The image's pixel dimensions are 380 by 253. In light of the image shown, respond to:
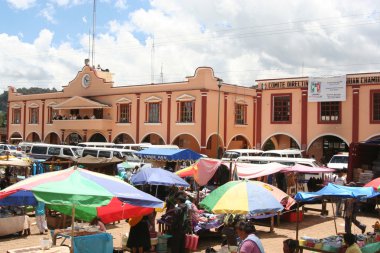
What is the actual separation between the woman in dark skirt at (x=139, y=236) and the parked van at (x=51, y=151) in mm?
20771

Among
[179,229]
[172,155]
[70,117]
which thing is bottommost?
[179,229]

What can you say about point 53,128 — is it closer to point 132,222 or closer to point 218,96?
point 218,96

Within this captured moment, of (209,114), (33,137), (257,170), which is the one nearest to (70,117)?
(33,137)

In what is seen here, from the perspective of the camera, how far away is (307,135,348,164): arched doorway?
33062mm

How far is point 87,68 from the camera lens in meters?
43.2

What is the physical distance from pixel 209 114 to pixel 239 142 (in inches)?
217

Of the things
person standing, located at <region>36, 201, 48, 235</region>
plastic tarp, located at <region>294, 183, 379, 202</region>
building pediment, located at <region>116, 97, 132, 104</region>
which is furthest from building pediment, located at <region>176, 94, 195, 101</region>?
plastic tarp, located at <region>294, 183, 379, 202</region>

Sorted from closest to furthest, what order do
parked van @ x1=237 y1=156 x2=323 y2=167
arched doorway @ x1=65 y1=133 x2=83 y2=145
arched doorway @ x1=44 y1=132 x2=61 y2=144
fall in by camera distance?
parked van @ x1=237 y1=156 x2=323 y2=167 → arched doorway @ x1=65 y1=133 x2=83 y2=145 → arched doorway @ x1=44 y1=132 x2=61 y2=144

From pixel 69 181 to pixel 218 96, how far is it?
2793 centimetres

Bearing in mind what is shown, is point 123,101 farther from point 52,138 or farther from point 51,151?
point 52,138

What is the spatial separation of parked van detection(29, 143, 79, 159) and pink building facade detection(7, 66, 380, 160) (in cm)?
820

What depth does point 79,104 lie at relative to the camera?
42.0 m

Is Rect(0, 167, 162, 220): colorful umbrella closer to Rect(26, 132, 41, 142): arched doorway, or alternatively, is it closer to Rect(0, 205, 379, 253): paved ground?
Rect(0, 205, 379, 253): paved ground

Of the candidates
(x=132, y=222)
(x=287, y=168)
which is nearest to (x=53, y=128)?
(x=287, y=168)
